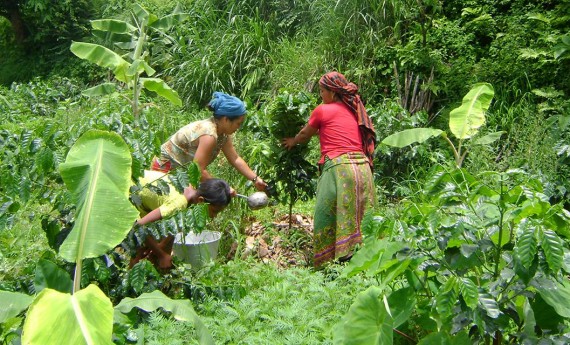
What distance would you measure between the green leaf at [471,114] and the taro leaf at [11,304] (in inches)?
102

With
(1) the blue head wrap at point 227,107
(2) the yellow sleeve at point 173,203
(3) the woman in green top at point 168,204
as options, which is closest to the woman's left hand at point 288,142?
(1) the blue head wrap at point 227,107

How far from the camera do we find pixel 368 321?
2830 millimetres

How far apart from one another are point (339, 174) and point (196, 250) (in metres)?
1.24

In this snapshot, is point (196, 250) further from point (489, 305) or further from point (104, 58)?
point (489, 305)

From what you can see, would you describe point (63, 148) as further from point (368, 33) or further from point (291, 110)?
point (368, 33)

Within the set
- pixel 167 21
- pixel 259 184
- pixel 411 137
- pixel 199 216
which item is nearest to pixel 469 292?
pixel 199 216

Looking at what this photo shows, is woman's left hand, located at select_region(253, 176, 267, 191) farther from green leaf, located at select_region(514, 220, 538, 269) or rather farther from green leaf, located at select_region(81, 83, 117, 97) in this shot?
green leaf, located at select_region(514, 220, 538, 269)

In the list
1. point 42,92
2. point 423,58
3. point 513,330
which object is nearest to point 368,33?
point 423,58

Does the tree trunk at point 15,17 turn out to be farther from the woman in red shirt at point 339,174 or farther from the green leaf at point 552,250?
the green leaf at point 552,250

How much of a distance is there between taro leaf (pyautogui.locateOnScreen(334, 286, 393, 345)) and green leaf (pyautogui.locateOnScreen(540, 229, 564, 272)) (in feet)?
2.12

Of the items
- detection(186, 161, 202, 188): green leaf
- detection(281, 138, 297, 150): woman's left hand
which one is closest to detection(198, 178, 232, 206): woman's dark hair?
detection(281, 138, 297, 150): woman's left hand

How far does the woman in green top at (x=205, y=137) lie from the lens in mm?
4984

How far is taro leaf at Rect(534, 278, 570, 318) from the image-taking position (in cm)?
278

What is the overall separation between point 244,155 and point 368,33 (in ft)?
9.82
